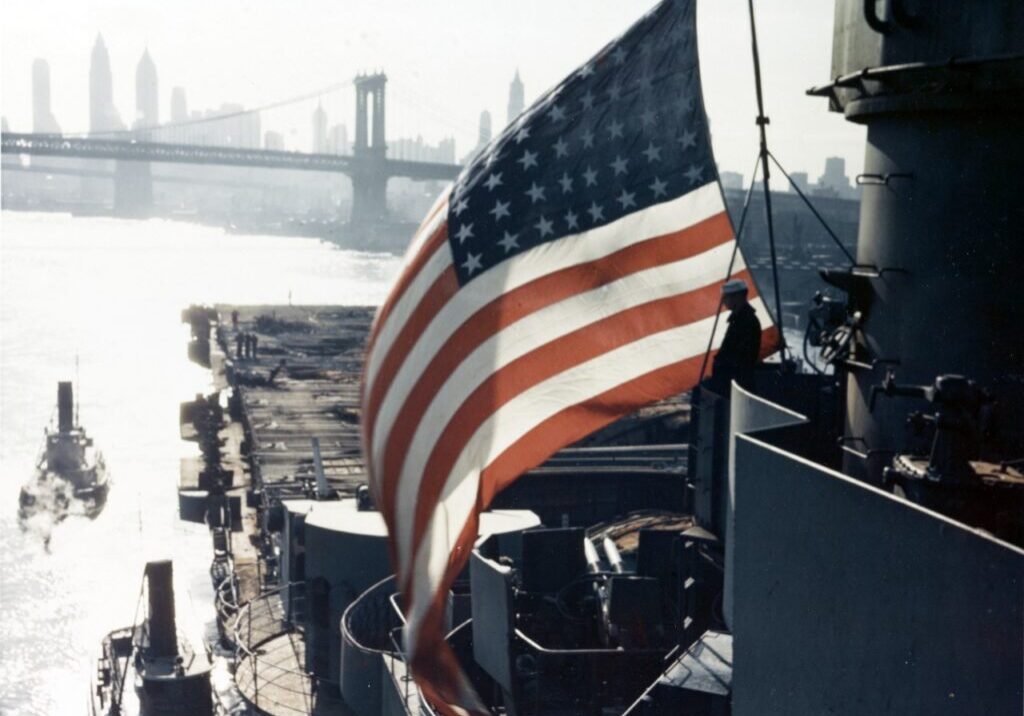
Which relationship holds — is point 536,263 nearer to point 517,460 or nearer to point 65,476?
point 517,460

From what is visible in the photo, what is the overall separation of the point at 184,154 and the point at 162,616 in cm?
11304

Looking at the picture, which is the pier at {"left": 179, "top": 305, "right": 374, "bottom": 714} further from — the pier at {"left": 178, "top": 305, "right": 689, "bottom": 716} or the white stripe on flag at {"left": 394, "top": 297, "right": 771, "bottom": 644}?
the white stripe on flag at {"left": 394, "top": 297, "right": 771, "bottom": 644}

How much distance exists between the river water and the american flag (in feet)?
83.1

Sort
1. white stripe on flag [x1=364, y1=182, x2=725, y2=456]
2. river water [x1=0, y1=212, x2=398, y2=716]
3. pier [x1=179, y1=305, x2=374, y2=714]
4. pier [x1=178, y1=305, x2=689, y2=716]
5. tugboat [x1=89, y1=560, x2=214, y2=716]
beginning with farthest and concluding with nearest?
river water [x1=0, y1=212, x2=398, y2=716]
tugboat [x1=89, y1=560, x2=214, y2=716]
pier [x1=179, y1=305, x2=374, y2=714]
pier [x1=178, y1=305, x2=689, y2=716]
white stripe on flag [x1=364, y1=182, x2=725, y2=456]

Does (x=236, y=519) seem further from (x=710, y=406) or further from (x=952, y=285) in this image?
(x=952, y=285)

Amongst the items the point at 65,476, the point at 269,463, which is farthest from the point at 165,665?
the point at 65,476

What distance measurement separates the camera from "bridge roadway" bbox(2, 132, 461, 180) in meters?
126

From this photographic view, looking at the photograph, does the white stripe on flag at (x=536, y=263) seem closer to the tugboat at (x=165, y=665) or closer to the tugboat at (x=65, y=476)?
the tugboat at (x=165, y=665)

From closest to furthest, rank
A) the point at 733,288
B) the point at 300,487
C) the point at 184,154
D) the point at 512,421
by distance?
1. the point at 512,421
2. the point at 733,288
3. the point at 300,487
4. the point at 184,154

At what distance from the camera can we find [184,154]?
129625 millimetres

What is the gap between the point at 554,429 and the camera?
6703 mm

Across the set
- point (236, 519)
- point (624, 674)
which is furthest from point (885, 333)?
point (236, 519)

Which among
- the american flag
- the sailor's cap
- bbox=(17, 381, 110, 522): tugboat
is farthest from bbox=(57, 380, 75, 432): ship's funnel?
the sailor's cap

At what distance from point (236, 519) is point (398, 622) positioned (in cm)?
2341
